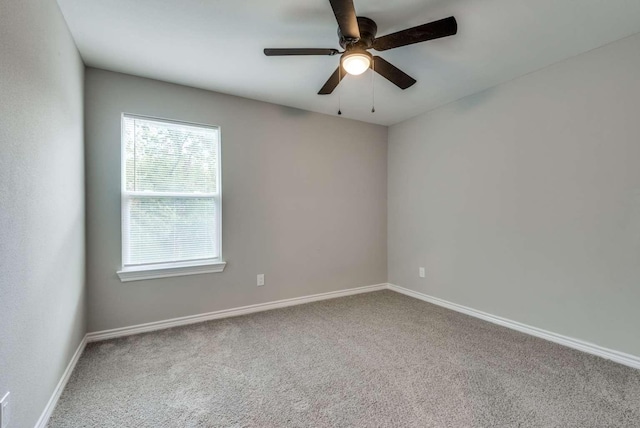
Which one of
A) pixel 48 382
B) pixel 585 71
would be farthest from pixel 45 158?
pixel 585 71

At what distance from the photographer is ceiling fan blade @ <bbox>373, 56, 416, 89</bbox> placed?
1.97 meters

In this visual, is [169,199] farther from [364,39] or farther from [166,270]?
[364,39]

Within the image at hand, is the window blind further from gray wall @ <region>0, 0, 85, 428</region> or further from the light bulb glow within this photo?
the light bulb glow

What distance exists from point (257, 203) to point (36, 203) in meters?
1.90

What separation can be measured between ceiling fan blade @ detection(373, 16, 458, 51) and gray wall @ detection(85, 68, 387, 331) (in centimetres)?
180

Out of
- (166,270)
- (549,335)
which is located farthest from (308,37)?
(549,335)

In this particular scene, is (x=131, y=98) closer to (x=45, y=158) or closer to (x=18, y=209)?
(x=45, y=158)

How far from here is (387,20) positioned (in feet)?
6.23

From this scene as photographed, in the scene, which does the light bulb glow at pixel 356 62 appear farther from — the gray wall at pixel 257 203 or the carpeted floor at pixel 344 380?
the carpeted floor at pixel 344 380

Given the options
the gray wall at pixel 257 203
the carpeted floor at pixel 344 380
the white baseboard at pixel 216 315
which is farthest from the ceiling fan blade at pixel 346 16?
the white baseboard at pixel 216 315

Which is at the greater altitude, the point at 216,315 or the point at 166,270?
the point at 166,270

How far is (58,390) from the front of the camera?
1708mm

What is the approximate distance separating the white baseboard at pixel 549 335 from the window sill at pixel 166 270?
8.34 ft

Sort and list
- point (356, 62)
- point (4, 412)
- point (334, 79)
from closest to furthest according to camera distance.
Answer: point (4, 412) → point (356, 62) → point (334, 79)
